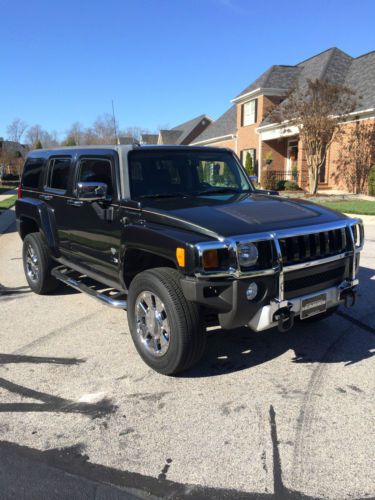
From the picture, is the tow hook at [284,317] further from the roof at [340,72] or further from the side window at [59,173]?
the roof at [340,72]

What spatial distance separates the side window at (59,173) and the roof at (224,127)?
29867mm

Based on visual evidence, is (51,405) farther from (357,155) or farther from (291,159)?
(291,159)

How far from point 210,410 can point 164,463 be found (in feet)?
2.18

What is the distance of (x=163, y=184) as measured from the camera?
445cm

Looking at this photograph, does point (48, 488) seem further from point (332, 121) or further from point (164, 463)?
point (332, 121)

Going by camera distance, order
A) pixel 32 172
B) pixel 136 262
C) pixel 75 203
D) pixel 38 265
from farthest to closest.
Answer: pixel 32 172, pixel 38 265, pixel 75 203, pixel 136 262

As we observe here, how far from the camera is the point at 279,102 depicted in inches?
1113

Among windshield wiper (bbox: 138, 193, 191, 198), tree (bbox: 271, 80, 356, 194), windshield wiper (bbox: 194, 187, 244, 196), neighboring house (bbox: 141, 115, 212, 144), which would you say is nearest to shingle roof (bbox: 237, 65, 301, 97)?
tree (bbox: 271, 80, 356, 194)


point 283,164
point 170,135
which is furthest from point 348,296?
point 170,135

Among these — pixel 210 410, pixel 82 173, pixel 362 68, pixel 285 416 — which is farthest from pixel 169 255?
pixel 362 68

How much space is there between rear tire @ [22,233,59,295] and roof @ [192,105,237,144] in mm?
29720

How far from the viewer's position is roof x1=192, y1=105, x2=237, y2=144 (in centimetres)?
3544

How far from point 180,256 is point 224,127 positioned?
116ft

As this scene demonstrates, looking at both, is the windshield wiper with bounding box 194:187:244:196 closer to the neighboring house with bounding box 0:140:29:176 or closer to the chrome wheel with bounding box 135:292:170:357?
the chrome wheel with bounding box 135:292:170:357
